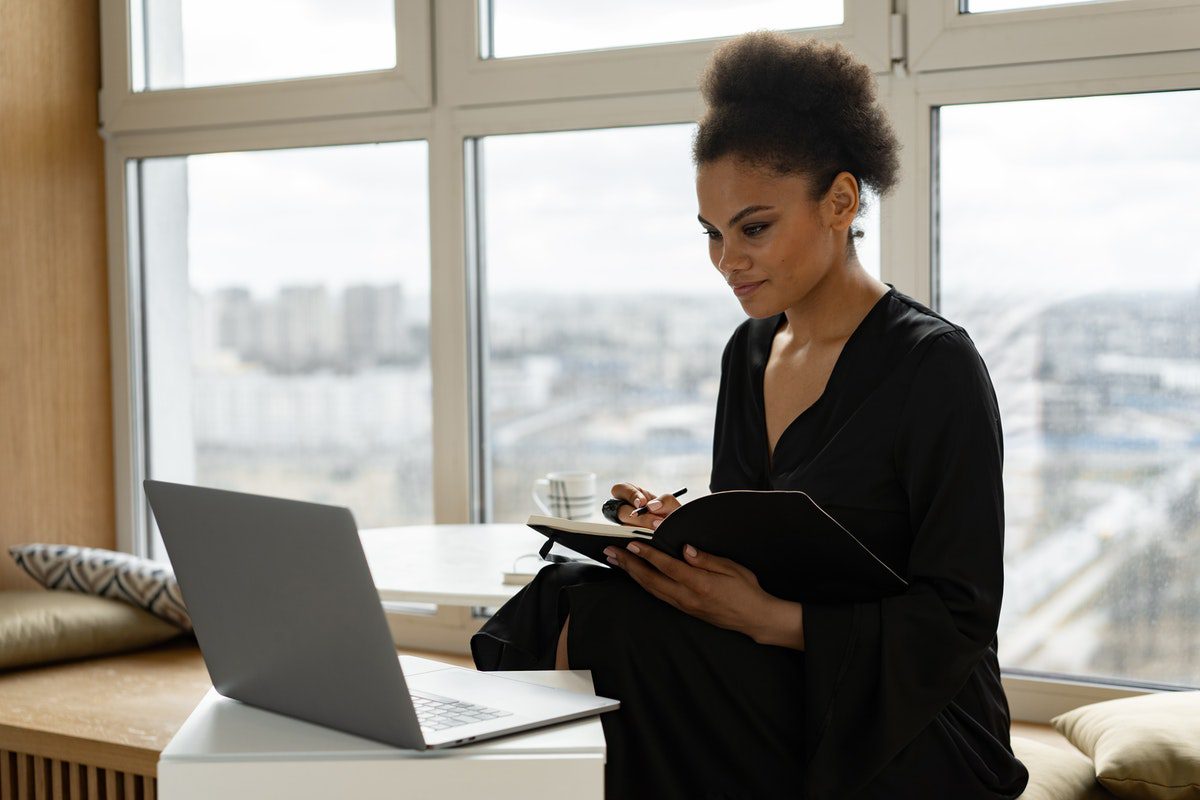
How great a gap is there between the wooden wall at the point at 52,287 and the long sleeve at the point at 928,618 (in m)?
2.02

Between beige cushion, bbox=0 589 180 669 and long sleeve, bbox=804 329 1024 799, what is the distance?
63.7 inches

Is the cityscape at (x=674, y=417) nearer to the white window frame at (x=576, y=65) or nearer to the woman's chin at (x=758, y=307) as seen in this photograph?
the white window frame at (x=576, y=65)

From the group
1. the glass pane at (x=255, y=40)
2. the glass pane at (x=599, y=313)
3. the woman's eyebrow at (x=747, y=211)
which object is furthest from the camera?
the glass pane at (x=255, y=40)

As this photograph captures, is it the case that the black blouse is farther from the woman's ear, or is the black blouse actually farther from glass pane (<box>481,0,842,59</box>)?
glass pane (<box>481,0,842,59</box>)

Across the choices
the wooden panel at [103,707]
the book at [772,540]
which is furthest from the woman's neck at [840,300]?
the wooden panel at [103,707]

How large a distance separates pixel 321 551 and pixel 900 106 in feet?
4.90

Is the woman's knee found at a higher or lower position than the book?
lower

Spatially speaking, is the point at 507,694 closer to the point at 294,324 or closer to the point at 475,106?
the point at 475,106

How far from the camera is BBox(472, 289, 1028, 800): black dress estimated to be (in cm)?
118

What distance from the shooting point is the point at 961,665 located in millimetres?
1217

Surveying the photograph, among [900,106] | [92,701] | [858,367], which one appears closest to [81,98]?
[92,701]

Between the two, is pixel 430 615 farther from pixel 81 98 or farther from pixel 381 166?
pixel 81 98

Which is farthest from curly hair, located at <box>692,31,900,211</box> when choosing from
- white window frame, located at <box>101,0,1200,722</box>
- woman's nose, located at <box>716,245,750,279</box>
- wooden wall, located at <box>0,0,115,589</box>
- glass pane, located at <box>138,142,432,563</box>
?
wooden wall, located at <box>0,0,115,589</box>

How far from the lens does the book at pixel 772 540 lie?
1083 millimetres
